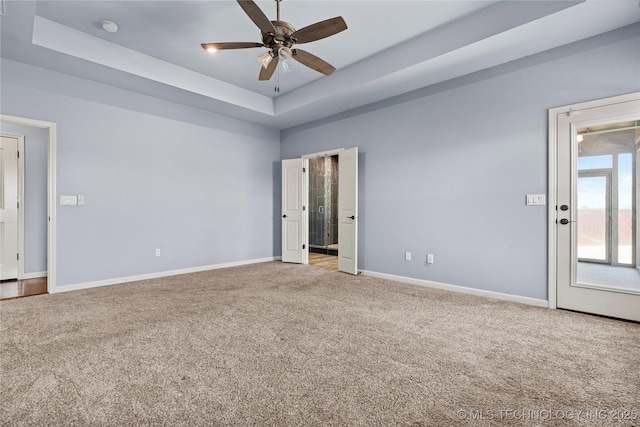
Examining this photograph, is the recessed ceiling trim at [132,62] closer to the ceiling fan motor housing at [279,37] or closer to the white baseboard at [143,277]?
the ceiling fan motor housing at [279,37]

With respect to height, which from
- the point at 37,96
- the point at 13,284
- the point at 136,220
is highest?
the point at 37,96

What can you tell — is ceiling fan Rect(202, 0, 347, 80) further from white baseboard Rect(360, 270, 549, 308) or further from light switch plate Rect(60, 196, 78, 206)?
white baseboard Rect(360, 270, 549, 308)

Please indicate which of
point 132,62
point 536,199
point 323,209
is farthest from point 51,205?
point 536,199

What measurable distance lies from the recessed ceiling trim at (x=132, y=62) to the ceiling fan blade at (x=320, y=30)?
6.36 ft

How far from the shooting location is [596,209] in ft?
10.0

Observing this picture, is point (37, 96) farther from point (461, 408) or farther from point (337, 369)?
point (461, 408)

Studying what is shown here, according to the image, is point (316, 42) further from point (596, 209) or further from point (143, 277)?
point (143, 277)

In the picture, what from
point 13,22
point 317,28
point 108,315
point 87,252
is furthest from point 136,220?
point 317,28

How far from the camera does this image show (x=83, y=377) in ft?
6.18

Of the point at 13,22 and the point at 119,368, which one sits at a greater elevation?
the point at 13,22

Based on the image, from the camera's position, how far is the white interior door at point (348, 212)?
4941 millimetres

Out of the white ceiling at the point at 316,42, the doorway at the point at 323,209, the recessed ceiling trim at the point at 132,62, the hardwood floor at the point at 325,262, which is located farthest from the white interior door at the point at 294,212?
the white ceiling at the point at 316,42

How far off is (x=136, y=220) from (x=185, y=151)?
1363mm

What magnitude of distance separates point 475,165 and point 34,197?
667cm
